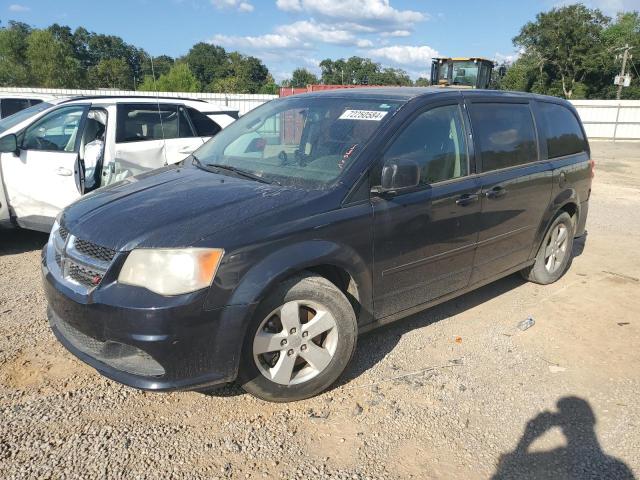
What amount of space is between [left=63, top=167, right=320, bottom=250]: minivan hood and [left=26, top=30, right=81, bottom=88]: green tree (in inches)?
2261

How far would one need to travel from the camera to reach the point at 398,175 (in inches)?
119

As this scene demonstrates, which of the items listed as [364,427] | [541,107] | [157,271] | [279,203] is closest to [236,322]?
[157,271]

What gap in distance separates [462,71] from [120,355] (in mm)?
20867

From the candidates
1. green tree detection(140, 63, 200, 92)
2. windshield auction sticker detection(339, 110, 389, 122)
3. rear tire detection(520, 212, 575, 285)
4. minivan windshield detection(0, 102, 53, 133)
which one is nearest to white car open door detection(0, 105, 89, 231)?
minivan windshield detection(0, 102, 53, 133)

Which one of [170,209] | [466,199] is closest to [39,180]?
[170,209]

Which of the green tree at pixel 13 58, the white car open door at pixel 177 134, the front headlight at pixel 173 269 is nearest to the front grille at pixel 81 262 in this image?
the front headlight at pixel 173 269

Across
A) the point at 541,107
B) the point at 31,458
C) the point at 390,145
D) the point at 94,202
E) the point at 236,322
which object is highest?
the point at 541,107

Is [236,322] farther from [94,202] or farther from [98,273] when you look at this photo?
[94,202]

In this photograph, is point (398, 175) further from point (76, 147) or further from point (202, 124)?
point (202, 124)

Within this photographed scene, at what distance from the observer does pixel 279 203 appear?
2.85 metres

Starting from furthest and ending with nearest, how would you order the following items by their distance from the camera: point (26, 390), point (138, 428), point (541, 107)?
point (541, 107) < point (26, 390) < point (138, 428)

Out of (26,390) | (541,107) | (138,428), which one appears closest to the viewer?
(138,428)

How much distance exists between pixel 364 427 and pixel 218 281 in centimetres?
118

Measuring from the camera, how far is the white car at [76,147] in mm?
5391
